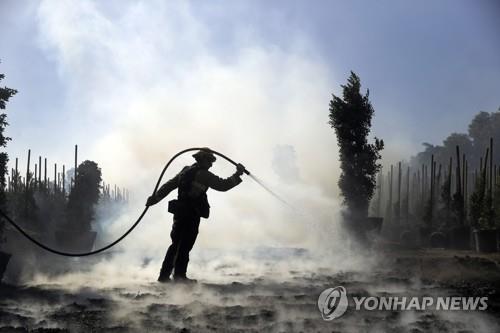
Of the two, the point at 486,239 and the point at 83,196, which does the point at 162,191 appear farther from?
the point at 83,196

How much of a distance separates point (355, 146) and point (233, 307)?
836 inches

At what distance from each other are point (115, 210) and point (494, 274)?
70.4 m

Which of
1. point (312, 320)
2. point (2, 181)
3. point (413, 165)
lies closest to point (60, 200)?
point (2, 181)

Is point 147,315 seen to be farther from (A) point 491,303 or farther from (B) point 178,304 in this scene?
(A) point 491,303

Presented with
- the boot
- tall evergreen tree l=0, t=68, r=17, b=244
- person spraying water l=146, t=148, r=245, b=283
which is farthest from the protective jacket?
tall evergreen tree l=0, t=68, r=17, b=244

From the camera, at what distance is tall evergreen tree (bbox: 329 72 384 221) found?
87.6 ft

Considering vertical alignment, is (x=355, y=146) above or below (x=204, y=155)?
above

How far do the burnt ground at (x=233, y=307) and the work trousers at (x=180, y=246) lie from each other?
65 cm

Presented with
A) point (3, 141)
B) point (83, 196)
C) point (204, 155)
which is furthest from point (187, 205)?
point (83, 196)

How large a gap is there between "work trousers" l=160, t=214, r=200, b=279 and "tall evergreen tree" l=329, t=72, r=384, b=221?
1766 cm

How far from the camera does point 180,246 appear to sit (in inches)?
390

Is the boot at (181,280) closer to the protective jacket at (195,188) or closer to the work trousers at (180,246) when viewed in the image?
the work trousers at (180,246)

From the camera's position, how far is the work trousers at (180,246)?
387 inches

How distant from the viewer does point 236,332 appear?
5.57 meters
